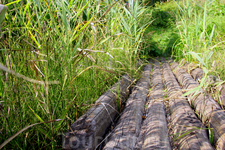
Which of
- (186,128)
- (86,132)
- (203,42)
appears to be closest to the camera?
(86,132)

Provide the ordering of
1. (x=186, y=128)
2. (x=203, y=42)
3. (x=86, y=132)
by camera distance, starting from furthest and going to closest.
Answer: (x=203, y=42) → (x=186, y=128) → (x=86, y=132)

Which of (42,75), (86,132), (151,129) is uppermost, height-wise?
(42,75)

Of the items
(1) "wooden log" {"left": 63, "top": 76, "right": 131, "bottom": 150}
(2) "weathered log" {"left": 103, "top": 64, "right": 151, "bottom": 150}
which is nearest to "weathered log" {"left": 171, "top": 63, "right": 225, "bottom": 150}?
(2) "weathered log" {"left": 103, "top": 64, "right": 151, "bottom": 150}

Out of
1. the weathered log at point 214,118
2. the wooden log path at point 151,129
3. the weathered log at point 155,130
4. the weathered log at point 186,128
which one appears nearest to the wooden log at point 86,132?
the wooden log path at point 151,129

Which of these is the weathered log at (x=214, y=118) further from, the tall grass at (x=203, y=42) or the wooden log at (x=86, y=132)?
the wooden log at (x=86, y=132)

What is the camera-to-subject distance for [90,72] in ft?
5.34

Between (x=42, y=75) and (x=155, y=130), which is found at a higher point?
(x=42, y=75)

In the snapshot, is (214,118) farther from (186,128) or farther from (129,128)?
(129,128)

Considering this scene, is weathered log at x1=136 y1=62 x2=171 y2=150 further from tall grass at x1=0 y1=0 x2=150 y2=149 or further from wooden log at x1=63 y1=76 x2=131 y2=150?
tall grass at x1=0 y1=0 x2=150 y2=149

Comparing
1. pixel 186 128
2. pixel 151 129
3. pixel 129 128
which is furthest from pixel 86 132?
pixel 186 128

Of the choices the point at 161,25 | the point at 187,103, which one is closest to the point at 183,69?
the point at 187,103

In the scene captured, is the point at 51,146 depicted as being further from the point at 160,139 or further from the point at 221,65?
the point at 221,65

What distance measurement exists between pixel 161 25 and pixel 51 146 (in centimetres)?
780

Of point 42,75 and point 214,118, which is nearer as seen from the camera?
point 42,75
